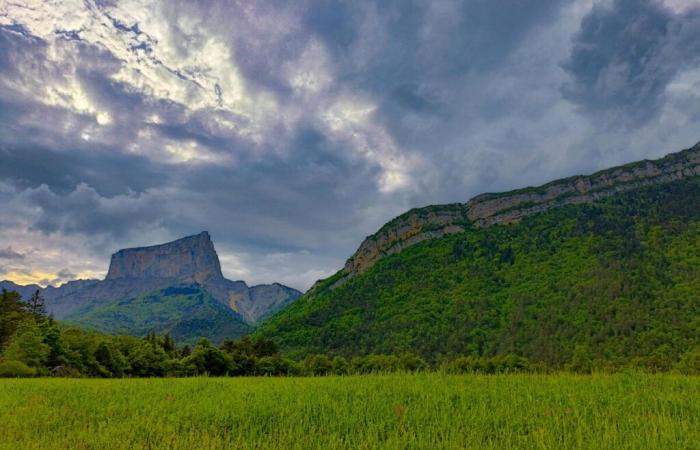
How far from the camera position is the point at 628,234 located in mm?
199000

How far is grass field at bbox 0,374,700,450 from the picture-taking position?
724 centimetres

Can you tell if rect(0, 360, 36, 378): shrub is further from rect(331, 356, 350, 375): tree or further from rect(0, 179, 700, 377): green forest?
rect(331, 356, 350, 375): tree

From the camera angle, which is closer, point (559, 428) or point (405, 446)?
point (405, 446)

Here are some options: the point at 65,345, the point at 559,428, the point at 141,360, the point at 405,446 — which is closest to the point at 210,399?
the point at 405,446

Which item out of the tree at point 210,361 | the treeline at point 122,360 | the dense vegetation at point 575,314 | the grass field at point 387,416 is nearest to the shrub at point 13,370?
the treeline at point 122,360

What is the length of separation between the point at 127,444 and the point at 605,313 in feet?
544

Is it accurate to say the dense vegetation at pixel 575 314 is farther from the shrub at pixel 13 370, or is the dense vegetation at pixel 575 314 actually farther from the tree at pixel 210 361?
the shrub at pixel 13 370

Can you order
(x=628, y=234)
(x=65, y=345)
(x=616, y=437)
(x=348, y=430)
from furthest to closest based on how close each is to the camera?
(x=628, y=234) → (x=65, y=345) → (x=348, y=430) → (x=616, y=437)

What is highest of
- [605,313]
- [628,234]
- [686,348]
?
[628,234]

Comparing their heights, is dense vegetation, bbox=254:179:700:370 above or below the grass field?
above

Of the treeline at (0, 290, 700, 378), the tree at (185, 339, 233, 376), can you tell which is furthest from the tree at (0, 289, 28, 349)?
the tree at (185, 339, 233, 376)

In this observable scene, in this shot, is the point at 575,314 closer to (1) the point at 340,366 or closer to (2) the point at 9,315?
(1) the point at 340,366

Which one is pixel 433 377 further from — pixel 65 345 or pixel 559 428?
pixel 65 345

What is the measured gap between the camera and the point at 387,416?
9.18m
